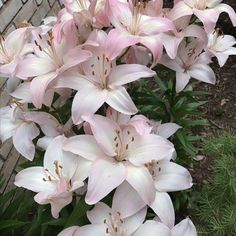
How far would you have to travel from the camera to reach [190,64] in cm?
142

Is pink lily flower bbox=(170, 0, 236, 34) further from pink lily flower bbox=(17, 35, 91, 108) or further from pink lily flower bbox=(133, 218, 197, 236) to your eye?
pink lily flower bbox=(133, 218, 197, 236)

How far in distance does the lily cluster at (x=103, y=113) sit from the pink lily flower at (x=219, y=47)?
94mm

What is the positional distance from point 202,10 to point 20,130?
58cm

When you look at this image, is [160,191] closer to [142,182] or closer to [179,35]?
Result: [142,182]

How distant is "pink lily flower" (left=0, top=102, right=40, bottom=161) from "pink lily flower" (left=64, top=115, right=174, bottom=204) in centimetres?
19

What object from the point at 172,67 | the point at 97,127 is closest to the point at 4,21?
the point at 172,67

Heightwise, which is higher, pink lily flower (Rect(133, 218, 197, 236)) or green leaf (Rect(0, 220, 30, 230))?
pink lily flower (Rect(133, 218, 197, 236))

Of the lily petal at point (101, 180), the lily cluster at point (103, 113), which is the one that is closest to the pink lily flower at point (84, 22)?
the lily cluster at point (103, 113)

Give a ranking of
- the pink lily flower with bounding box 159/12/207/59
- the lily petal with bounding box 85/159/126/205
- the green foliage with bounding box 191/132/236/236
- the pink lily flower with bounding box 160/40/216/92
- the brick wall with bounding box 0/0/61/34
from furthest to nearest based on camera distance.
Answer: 1. the brick wall with bounding box 0/0/61/34
2. the green foliage with bounding box 191/132/236/236
3. the pink lily flower with bounding box 160/40/216/92
4. the pink lily flower with bounding box 159/12/207/59
5. the lily petal with bounding box 85/159/126/205

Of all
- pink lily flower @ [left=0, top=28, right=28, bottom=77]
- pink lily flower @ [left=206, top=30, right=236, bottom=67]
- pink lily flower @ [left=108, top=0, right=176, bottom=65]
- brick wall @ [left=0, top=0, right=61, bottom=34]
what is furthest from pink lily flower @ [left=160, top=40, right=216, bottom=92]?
brick wall @ [left=0, top=0, right=61, bottom=34]

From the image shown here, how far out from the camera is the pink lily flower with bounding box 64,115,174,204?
1.06 metres

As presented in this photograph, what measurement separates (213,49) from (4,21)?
0.94m

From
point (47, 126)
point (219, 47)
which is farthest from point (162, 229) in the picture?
point (219, 47)

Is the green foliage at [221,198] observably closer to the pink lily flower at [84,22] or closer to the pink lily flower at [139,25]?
the pink lily flower at [139,25]
